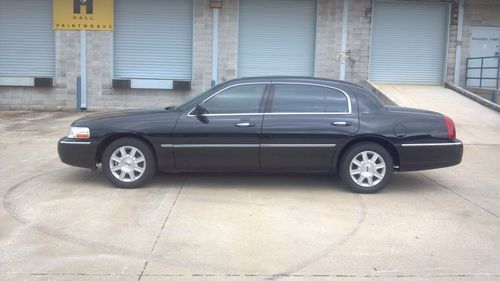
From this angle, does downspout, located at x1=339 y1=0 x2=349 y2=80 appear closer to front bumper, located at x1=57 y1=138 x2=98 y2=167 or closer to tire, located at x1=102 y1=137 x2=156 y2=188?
tire, located at x1=102 y1=137 x2=156 y2=188

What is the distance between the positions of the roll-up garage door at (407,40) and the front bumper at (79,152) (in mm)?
13467

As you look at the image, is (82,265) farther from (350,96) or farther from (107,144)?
(350,96)

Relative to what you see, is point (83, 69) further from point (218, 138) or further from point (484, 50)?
point (484, 50)

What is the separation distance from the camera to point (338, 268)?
15.2 feet

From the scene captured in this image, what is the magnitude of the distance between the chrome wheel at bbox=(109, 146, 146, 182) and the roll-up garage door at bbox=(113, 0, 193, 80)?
11.4 meters

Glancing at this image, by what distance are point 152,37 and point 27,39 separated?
4.02 m

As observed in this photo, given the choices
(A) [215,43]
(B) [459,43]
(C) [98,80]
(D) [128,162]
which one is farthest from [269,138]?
(B) [459,43]

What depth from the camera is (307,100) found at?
23.9 ft

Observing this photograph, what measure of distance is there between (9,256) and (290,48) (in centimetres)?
1463

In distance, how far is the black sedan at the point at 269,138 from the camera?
23.1 ft

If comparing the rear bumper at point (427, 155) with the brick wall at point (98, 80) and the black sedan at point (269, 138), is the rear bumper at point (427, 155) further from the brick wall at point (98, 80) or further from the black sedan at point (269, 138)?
the brick wall at point (98, 80)

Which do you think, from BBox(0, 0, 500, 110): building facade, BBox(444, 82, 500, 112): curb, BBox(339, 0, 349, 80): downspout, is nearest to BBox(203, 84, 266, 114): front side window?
BBox(444, 82, 500, 112): curb

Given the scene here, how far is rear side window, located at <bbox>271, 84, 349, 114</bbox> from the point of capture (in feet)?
23.7

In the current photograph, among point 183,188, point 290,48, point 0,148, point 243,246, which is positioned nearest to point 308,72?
point 290,48
